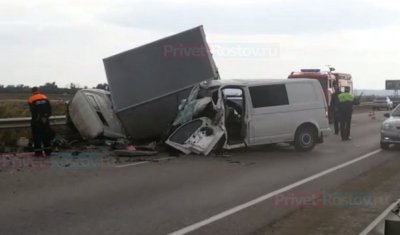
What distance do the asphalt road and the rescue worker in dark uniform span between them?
5.57ft

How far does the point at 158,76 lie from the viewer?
1579 centimetres

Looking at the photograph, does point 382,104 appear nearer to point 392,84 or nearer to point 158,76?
point 392,84

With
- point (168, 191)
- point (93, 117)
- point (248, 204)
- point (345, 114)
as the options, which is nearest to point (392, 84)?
point (345, 114)

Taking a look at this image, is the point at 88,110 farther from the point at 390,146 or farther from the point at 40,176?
the point at 390,146

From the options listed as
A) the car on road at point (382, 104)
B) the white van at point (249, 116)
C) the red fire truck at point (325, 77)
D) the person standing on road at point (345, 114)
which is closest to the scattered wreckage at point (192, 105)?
the white van at point (249, 116)

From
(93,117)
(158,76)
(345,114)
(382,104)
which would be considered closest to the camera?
(158,76)

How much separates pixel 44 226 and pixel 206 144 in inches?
290

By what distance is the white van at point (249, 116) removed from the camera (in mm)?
13883

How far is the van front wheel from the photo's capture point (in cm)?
1486

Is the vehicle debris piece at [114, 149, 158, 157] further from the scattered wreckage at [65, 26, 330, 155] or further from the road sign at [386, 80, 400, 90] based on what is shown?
the road sign at [386, 80, 400, 90]

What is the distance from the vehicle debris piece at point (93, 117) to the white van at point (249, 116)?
8.48 feet

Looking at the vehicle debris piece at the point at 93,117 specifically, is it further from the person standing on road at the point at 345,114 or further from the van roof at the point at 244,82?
the person standing on road at the point at 345,114

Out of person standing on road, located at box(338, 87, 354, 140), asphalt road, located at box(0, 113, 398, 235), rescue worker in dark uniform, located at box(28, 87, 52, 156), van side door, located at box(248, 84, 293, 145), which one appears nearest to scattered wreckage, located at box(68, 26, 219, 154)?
van side door, located at box(248, 84, 293, 145)

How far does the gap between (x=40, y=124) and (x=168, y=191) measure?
6.00 m
